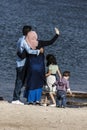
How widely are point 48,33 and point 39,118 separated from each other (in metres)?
38.6

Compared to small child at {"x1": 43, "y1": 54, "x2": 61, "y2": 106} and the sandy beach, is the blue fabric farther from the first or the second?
small child at {"x1": 43, "y1": 54, "x2": 61, "y2": 106}

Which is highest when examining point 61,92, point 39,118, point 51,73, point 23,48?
point 23,48

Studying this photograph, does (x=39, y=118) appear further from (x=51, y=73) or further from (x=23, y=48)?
(x=51, y=73)

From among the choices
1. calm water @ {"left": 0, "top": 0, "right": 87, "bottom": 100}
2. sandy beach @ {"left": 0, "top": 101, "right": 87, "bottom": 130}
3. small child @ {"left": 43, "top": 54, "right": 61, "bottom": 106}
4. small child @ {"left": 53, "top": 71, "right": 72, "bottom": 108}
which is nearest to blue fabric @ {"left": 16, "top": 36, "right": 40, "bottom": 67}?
sandy beach @ {"left": 0, "top": 101, "right": 87, "bottom": 130}

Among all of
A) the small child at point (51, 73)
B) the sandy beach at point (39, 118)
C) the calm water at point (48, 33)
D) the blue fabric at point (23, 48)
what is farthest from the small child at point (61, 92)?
the calm water at point (48, 33)

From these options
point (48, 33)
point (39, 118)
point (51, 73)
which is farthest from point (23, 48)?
point (48, 33)

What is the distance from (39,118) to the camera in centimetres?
1144


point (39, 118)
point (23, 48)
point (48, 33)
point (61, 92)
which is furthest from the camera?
point (48, 33)

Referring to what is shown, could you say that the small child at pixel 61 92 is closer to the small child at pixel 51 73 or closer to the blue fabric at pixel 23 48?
the small child at pixel 51 73

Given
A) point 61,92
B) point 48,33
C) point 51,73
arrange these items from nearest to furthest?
point 61,92, point 51,73, point 48,33

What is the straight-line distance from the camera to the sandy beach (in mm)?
11109

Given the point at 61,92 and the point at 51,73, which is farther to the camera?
the point at 51,73

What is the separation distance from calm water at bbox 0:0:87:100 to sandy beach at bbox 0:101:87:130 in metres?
7.57

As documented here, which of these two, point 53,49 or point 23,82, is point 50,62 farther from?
point 53,49
